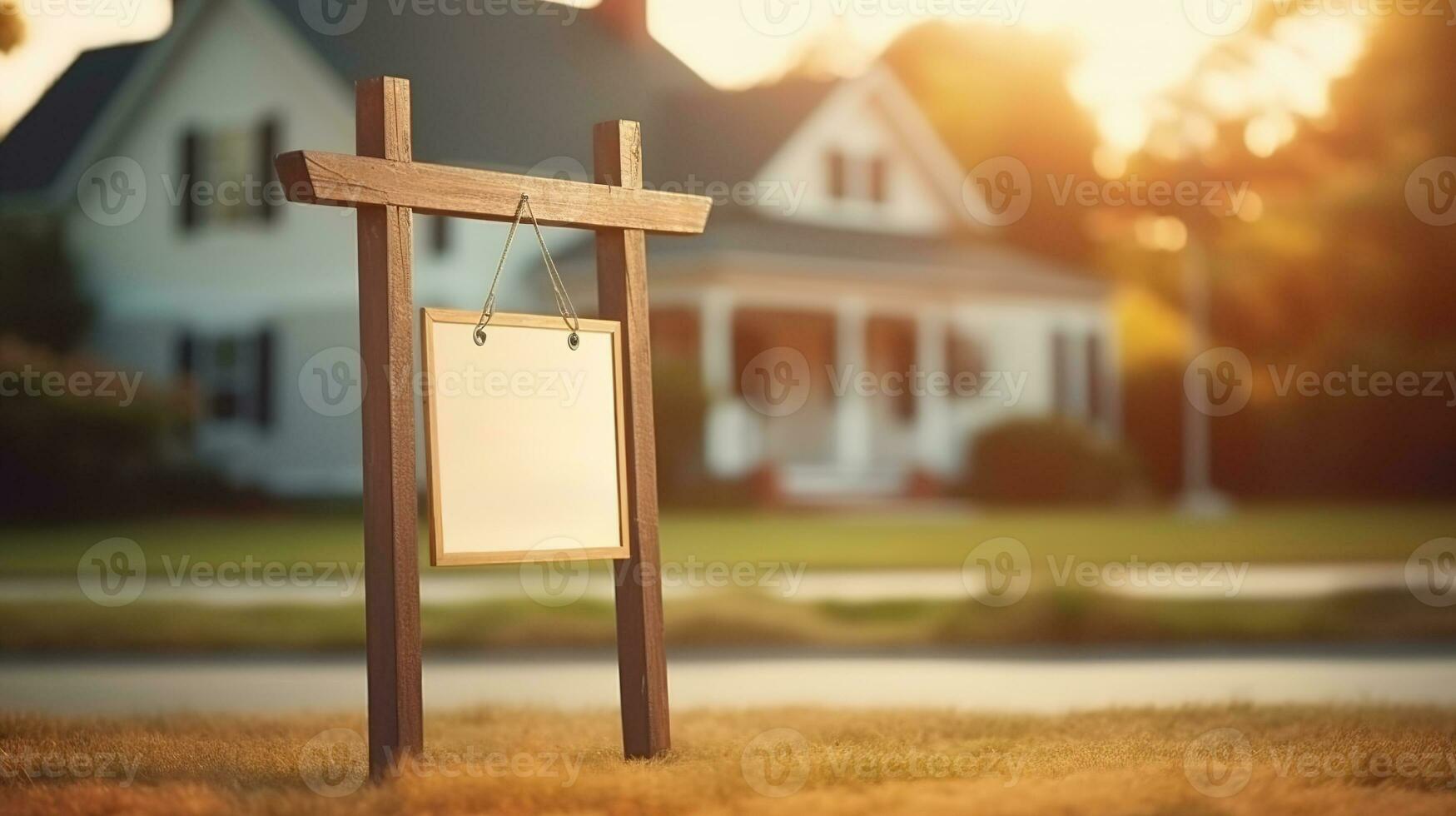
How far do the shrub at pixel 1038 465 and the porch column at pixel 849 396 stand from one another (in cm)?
208

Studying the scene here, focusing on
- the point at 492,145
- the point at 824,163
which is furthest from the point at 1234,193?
the point at 492,145

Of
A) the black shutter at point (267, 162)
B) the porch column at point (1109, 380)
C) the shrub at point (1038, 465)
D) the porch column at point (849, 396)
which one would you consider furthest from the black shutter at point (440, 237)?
the porch column at point (1109, 380)

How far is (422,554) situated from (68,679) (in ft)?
34.1

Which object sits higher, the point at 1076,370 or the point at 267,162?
the point at 267,162

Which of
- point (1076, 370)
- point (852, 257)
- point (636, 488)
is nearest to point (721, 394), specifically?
point (852, 257)

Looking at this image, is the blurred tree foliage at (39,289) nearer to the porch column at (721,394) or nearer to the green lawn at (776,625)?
the porch column at (721,394)

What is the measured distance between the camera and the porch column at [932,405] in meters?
29.4

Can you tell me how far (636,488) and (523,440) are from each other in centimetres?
59

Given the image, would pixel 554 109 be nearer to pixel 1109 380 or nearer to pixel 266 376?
pixel 266 376

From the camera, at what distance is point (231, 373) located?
1069 inches

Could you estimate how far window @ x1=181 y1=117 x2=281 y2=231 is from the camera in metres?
26.7

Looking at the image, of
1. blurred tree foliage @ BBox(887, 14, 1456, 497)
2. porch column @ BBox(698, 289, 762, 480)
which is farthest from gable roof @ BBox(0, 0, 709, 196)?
blurred tree foliage @ BBox(887, 14, 1456, 497)

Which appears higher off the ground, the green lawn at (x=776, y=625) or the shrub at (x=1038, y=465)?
the shrub at (x=1038, y=465)

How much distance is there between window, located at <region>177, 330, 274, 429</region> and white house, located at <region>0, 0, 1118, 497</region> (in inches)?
1.5
